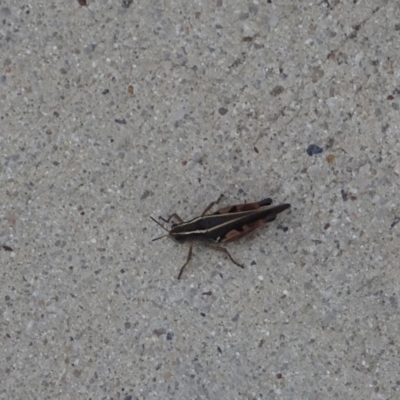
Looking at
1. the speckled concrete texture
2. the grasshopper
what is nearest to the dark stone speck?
the speckled concrete texture

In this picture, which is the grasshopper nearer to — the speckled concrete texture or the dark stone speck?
the speckled concrete texture

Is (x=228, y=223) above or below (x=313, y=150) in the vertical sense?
below

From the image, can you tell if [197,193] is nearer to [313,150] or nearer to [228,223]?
[228,223]

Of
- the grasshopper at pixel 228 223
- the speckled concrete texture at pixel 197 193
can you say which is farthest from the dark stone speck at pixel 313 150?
the grasshopper at pixel 228 223

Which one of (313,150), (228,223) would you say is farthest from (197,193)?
(313,150)

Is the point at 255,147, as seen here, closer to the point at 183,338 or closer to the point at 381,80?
the point at 381,80
